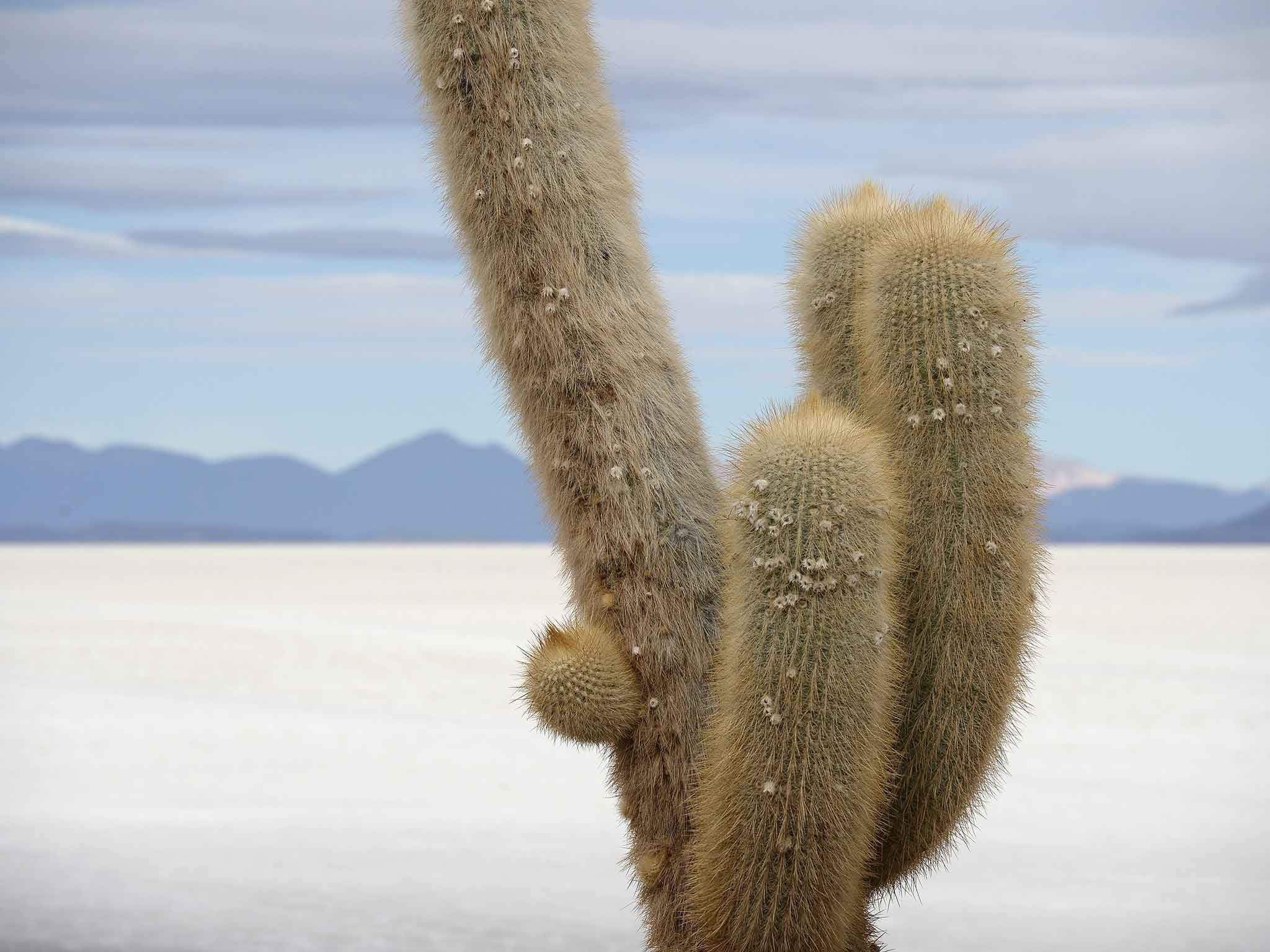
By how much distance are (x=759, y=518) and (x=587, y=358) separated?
75 cm

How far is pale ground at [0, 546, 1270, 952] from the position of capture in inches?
220

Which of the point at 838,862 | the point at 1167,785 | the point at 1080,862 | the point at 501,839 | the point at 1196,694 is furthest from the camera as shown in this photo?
the point at 1196,694

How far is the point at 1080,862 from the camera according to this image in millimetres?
6371

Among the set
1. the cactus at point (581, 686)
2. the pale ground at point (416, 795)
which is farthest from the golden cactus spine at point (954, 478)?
the pale ground at point (416, 795)

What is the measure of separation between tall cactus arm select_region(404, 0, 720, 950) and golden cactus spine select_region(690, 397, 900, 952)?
0.31 metres

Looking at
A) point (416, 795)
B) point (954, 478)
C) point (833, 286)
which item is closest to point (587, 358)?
point (833, 286)

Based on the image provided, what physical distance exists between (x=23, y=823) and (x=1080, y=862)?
4905 millimetres

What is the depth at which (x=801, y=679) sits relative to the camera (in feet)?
11.3

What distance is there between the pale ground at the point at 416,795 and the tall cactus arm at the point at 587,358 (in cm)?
185

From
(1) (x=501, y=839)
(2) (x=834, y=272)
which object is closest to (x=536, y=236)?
(2) (x=834, y=272)

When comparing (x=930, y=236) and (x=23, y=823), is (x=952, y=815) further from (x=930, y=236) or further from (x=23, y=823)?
(x=23, y=823)

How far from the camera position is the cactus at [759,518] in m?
3.50

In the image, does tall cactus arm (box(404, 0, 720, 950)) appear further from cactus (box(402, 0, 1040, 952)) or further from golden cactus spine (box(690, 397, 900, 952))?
golden cactus spine (box(690, 397, 900, 952))

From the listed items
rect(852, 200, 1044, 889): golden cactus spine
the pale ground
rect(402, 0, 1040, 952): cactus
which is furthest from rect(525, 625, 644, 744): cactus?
the pale ground
